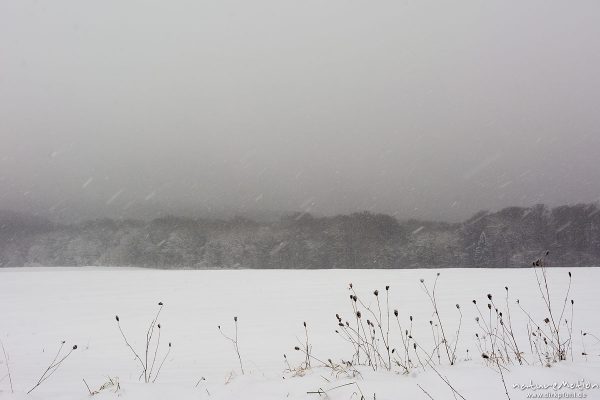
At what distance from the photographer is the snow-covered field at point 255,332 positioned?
9.78ft

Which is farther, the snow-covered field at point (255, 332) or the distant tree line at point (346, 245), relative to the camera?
the distant tree line at point (346, 245)

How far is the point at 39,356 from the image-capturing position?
20.5 ft

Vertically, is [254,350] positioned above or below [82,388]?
below

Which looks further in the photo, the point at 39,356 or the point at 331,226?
the point at 331,226

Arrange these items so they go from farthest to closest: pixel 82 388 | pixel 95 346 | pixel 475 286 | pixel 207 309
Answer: pixel 475 286, pixel 207 309, pixel 95 346, pixel 82 388

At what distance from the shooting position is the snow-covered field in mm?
2980

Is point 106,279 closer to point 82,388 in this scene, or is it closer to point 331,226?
point 82,388

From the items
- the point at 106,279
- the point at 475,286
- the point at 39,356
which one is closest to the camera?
the point at 39,356

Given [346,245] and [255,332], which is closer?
[255,332]

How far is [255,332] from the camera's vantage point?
7.98m

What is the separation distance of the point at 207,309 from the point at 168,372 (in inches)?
240

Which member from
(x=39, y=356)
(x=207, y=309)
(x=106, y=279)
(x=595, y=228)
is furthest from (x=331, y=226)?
(x=39, y=356)

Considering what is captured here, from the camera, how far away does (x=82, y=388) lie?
3680 millimetres

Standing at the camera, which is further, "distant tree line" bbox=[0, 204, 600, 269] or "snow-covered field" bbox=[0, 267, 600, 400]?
"distant tree line" bbox=[0, 204, 600, 269]
